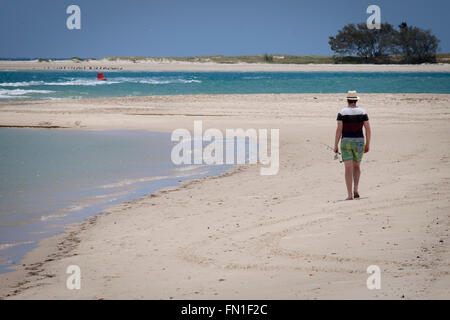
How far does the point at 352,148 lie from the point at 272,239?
7.65 feet

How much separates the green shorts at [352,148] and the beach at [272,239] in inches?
25.5

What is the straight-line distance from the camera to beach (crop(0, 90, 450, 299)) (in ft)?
17.5

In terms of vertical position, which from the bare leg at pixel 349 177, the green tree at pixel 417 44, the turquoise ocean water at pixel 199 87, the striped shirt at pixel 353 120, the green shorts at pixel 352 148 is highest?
the green tree at pixel 417 44

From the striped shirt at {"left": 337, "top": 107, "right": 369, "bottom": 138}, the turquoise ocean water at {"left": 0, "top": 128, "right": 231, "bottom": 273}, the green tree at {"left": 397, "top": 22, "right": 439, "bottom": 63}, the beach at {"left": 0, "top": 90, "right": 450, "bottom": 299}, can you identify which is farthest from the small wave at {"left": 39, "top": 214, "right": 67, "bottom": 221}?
the green tree at {"left": 397, "top": 22, "right": 439, "bottom": 63}

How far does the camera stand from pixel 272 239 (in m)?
6.79

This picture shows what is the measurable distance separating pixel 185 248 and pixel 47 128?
568 inches

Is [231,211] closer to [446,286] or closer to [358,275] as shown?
[358,275]

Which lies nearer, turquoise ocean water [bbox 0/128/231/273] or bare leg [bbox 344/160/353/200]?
turquoise ocean water [bbox 0/128/231/273]

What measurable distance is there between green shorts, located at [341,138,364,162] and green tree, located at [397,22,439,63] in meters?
110

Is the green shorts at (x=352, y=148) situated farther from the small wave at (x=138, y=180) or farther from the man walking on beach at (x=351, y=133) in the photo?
the small wave at (x=138, y=180)

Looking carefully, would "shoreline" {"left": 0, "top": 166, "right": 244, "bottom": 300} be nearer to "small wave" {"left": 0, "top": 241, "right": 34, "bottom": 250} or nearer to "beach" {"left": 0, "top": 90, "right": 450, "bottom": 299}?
"beach" {"left": 0, "top": 90, "right": 450, "bottom": 299}

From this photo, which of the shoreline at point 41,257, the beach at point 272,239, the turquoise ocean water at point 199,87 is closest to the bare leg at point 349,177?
the beach at point 272,239

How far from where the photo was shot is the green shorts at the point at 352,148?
8.36 m

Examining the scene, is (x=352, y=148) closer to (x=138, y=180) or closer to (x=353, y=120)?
(x=353, y=120)
